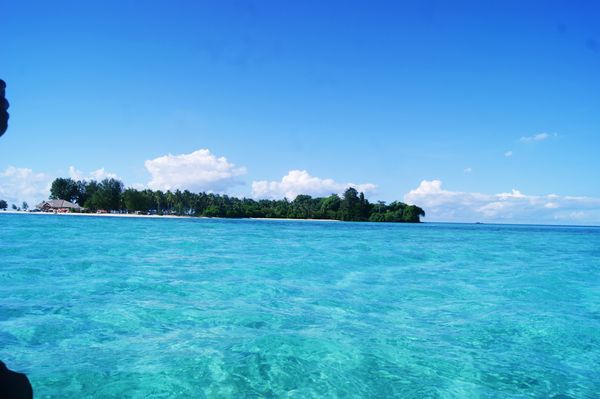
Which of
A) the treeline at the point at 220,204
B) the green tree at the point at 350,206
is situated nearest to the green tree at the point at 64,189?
the treeline at the point at 220,204

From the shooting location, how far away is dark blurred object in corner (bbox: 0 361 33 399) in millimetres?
1279

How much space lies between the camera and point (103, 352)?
21.4 ft

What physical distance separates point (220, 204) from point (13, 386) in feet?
449

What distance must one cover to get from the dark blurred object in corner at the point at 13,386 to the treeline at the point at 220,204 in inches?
5041

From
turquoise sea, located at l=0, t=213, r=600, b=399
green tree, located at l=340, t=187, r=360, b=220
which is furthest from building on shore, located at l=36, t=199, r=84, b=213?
turquoise sea, located at l=0, t=213, r=600, b=399

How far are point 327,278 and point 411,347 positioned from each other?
8.23 m

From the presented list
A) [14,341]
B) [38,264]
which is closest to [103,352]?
[14,341]

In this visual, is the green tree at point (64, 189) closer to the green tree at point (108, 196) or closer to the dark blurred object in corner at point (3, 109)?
the green tree at point (108, 196)

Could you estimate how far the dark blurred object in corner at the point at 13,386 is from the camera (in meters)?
1.28

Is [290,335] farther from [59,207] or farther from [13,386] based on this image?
[59,207]

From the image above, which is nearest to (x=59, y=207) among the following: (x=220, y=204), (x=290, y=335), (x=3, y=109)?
(x=220, y=204)

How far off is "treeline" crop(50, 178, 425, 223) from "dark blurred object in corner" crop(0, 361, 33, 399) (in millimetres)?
128031

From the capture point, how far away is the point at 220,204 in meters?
136

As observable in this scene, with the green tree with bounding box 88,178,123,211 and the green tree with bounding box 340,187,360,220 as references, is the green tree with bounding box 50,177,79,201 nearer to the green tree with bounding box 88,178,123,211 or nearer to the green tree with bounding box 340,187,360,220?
the green tree with bounding box 88,178,123,211
